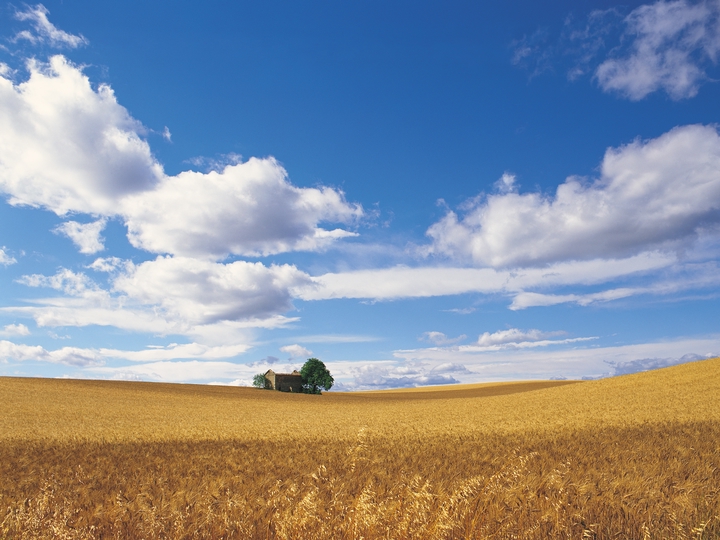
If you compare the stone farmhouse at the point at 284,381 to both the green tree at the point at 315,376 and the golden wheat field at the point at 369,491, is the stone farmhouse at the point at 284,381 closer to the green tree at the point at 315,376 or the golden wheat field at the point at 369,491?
the green tree at the point at 315,376

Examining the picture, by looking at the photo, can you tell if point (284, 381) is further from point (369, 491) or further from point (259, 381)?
point (369, 491)

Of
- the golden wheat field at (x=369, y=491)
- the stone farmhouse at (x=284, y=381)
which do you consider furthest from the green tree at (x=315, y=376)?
the golden wheat field at (x=369, y=491)

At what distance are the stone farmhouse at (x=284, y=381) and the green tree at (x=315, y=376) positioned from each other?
70.0 inches

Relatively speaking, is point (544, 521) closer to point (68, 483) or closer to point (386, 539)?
point (386, 539)

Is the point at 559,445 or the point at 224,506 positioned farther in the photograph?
the point at 559,445

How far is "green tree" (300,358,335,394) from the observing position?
9044cm

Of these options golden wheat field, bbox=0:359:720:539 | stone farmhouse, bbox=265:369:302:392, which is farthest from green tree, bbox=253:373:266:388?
golden wheat field, bbox=0:359:720:539

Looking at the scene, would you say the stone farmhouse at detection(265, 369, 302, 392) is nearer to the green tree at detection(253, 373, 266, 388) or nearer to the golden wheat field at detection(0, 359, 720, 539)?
the green tree at detection(253, 373, 266, 388)

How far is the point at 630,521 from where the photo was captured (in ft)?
17.8

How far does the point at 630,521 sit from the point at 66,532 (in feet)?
19.8

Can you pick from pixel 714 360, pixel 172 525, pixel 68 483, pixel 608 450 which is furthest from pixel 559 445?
pixel 714 360

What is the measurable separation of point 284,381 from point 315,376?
655 cm

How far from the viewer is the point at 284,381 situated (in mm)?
92312

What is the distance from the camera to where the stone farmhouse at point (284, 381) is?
301 feet
